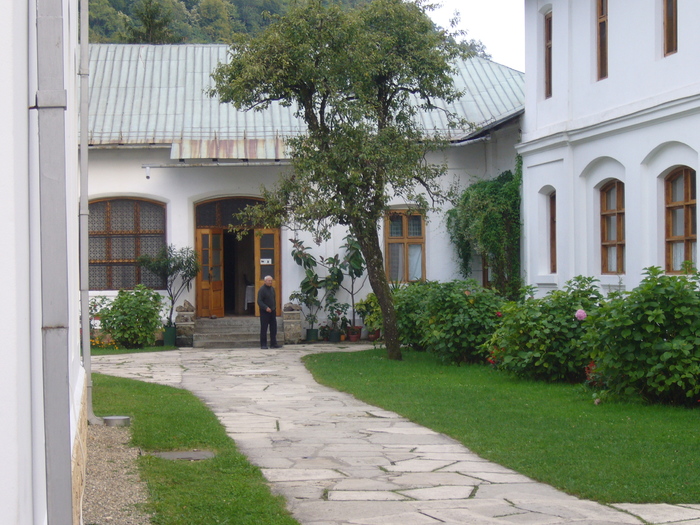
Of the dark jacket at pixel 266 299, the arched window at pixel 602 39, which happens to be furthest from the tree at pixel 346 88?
the dark jacket at pixel 266 299

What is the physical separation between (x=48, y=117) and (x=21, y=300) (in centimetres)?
66

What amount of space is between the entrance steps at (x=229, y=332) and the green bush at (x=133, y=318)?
44.2 inches

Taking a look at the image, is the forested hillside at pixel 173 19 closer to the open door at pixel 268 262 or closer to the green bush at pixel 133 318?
the open door at pixel 268 262

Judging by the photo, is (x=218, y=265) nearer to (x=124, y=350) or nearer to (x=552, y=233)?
(x=124, y=350)

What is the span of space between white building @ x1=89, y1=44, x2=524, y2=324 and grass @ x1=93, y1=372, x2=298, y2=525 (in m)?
10.5

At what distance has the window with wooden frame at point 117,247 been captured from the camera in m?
20.3

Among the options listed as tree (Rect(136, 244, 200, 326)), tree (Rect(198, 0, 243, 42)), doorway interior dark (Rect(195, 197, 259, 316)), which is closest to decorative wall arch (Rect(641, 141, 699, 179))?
tree (Rect(136, 244, 200, 326))

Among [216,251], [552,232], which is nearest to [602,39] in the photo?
[552,232]

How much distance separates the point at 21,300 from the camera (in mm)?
2732

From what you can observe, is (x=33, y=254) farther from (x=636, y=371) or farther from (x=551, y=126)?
(x=551, y=126)

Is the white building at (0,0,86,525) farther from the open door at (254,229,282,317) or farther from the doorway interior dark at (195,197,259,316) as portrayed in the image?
the doorway interior dark at (195,197,259,316)

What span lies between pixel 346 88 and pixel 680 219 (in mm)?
5496

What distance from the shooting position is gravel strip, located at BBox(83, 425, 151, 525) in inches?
205

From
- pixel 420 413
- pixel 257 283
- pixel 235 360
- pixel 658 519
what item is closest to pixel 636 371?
pixel 420 413
